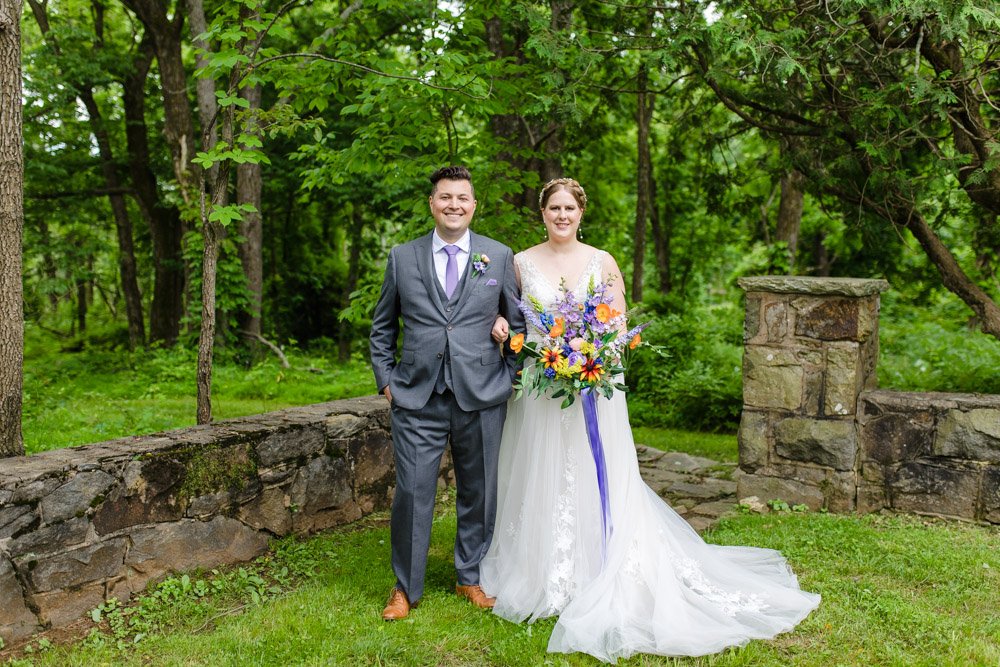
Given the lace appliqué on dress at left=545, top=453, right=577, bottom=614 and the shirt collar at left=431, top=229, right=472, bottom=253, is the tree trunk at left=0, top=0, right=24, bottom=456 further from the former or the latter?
the lace appliqué on dress at left=545, top=453, right=577, bottom=614

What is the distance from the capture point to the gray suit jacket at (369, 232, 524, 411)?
353 centimetres

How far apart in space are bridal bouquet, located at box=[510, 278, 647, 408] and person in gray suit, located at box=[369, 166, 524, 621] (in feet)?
0.61

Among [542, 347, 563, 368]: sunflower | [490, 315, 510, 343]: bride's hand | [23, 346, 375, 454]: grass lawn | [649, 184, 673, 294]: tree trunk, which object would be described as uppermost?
[649, 184, 673, 294]: tree trunk

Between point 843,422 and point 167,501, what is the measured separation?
12.8 feet

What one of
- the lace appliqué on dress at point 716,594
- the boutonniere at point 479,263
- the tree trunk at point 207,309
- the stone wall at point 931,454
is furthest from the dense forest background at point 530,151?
the lace appliqué on dress at point 716,594

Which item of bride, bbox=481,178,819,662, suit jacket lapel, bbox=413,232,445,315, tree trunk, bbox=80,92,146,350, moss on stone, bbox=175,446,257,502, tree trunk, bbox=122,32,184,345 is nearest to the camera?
bride, bbox=481,178,819,662

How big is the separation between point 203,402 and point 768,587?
10.4 ft

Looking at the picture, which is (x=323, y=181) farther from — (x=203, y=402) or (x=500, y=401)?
(x=500, y=401)

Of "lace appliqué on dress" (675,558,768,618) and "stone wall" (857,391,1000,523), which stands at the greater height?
"stone wall" (857,391,1000,523)

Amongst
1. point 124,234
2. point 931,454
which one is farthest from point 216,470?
point 124,234

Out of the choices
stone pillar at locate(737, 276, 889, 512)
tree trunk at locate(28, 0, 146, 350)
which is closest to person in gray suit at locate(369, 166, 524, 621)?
stone pillar at locate(737, 276, 889, 512)

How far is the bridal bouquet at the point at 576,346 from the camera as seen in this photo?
345 cm

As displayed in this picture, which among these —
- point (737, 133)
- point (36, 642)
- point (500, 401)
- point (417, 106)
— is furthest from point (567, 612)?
point (737, 133)

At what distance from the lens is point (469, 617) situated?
3.48 meters
